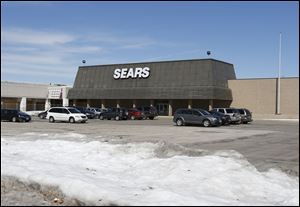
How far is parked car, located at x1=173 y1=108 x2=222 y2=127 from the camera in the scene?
1596 inches

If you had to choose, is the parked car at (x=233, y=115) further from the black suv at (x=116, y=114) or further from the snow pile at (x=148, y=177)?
the snow pile at (x=148, y=177)

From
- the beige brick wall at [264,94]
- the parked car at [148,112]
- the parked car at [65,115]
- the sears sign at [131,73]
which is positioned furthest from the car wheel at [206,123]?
the sears sign at [131,73]

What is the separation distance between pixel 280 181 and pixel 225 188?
1818mm


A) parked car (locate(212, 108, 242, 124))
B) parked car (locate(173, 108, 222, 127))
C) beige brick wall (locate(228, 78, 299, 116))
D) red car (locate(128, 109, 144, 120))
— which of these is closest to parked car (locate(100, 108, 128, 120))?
red car (locate(128, 109, 144, 120))

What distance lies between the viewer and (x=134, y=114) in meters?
58.8

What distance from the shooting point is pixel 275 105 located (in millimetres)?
66625

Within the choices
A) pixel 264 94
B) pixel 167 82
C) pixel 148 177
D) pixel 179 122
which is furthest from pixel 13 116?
pixel 148 177

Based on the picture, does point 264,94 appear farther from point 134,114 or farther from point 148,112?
point 134,114

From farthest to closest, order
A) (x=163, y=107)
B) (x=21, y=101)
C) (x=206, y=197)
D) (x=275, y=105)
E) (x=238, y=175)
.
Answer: (x=21, y=101) → (x=163, y=107) → (x=275, y=105) → (x=238, y=175) → (x=206, y=197)

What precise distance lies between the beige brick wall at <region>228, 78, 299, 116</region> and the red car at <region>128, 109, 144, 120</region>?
17968 mm

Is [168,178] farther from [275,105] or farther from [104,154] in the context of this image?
[275,105]

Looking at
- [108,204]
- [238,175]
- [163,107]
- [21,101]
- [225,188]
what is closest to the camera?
[108,204]

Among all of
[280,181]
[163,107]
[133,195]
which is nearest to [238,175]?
[280,181]

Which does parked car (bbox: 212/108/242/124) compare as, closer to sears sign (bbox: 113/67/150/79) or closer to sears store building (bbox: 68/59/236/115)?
sears store building (bbox: 68/59/236/115)
